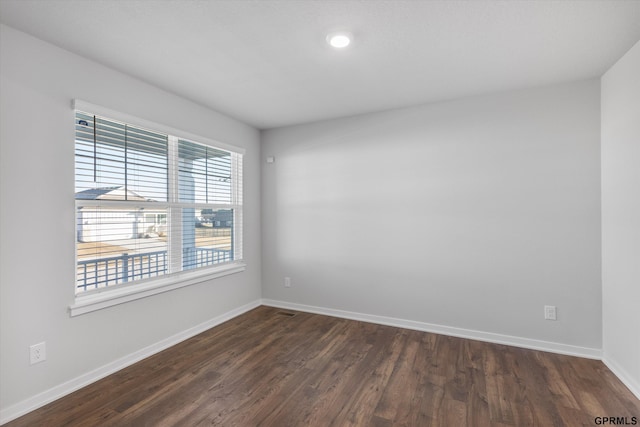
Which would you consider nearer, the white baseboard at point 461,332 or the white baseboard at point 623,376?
the white baseboard at point 623,376

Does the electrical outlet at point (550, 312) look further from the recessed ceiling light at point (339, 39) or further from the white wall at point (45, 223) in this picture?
the white wall at point (45, 223)

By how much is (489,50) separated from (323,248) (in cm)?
264

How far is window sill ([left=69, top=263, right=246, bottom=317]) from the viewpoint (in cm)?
226

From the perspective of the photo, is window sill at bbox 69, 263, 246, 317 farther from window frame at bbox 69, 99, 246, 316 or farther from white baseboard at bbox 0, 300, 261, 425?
white baseboard at bbox 0, 300, 261, 425

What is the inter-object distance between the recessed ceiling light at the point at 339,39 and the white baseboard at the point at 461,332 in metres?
2.84

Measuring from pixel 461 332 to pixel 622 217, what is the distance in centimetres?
169

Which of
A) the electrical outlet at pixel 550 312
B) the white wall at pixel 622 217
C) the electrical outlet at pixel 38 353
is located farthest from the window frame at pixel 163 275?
the white wall at pixel 622 217

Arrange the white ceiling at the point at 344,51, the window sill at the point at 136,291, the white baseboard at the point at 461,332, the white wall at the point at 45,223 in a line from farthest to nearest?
the white baseboard at the point at 461,332
the window sill at the point at 136,291
the white wall at the point at 45,223
the white ceiling at the point at 344,51

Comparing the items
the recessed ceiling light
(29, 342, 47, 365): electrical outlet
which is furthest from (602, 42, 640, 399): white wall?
(29, 342, 47, 365): electrical outlet

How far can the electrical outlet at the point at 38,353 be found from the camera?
1.99 metres

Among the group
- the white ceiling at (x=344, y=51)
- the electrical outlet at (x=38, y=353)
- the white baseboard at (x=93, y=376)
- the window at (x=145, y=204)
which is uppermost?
the white ceiling at (x=344, y=51)

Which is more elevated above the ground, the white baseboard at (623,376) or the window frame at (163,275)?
the window frame at (163,275)

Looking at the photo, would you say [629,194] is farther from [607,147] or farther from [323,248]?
[323,248]

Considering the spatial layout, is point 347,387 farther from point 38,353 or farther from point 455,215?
point 38,353
